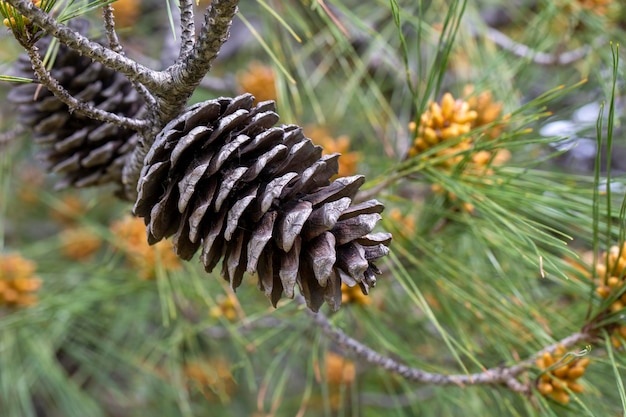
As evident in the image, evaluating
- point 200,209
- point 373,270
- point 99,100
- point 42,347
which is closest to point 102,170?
point 99,100

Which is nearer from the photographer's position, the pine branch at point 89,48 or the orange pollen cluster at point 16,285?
the pine branch at point 89,48

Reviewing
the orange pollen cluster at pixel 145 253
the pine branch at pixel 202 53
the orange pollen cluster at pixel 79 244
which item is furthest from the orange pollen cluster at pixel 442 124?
the orange pollen cluster at pixel 79 244

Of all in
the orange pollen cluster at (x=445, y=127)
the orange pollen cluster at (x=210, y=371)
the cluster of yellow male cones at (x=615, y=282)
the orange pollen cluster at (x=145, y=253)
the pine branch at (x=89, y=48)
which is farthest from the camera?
the orange pollen cluster at (x=210, y=371)

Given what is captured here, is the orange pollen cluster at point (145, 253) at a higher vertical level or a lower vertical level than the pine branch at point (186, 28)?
lower

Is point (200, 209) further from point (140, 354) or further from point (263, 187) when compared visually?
point (140, 354)

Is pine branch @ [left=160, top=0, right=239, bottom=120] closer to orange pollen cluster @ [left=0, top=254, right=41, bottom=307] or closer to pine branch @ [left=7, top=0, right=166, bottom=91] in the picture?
pine branch @ [left=7, top=0, right=166, bottom=91]

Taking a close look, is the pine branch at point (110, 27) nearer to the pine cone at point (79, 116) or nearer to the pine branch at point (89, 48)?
the pine branch at point (89, 48)

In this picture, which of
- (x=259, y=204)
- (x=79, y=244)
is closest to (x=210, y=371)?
(x=79, y=244)

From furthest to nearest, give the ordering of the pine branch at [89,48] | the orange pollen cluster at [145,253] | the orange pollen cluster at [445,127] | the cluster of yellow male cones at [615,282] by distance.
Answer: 1. the orange pollen cluster at [145,253]
2. the orange pollen cluster at [445,127]
3. the cluster of yellow male cones at [615,282]
4. the pine branch at [89,48]
